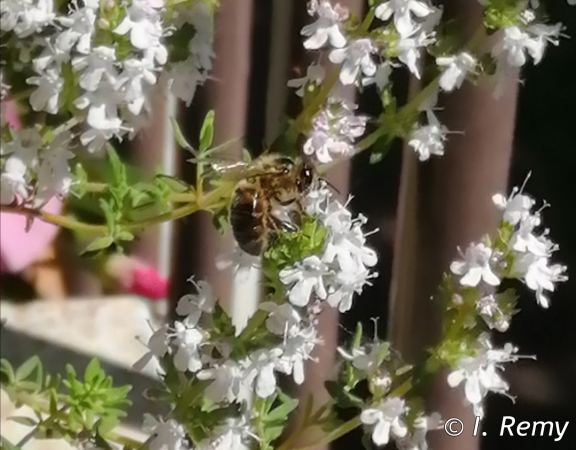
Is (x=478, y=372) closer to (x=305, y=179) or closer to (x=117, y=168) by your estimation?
(x=305, y=179)

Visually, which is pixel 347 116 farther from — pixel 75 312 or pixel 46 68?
pixel 75 312

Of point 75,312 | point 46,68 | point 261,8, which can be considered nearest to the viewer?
point 46,68

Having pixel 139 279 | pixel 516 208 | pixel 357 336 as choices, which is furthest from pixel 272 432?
pixel 516 208

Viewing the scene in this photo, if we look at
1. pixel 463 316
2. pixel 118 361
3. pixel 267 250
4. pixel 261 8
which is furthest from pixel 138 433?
pixel 261 8

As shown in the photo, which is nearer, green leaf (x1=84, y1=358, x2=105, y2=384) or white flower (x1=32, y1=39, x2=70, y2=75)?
white flower (x1=32, y1=39, x2=70, y2=75)

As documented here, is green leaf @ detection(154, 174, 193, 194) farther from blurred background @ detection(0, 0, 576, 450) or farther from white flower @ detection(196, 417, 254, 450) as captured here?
white flower @ detection(196, 417, 254, 450)

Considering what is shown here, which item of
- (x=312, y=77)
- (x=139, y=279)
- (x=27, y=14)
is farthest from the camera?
(x=139, y=279)

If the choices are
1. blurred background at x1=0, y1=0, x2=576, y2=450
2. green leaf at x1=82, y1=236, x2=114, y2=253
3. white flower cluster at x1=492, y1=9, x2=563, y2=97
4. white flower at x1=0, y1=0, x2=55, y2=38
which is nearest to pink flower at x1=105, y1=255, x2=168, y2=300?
blurred background at x1=0, y1=0, x2=576, y2=450
